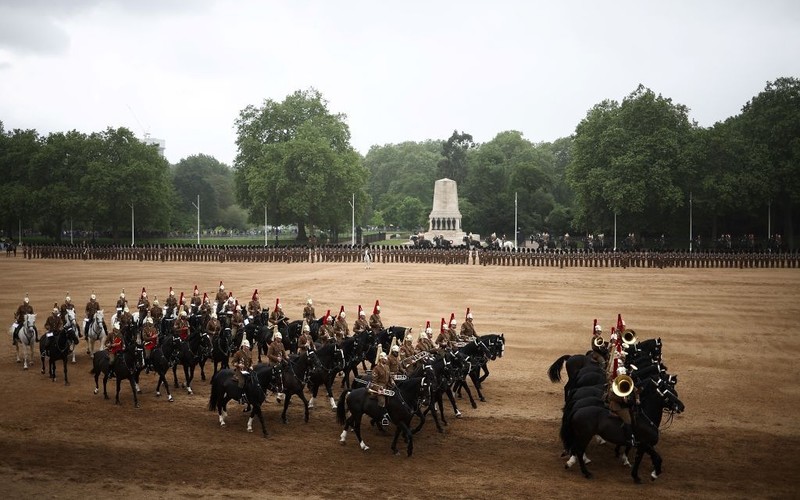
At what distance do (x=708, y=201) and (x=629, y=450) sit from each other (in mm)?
49942

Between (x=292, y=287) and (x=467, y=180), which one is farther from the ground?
(x=467, y=180)

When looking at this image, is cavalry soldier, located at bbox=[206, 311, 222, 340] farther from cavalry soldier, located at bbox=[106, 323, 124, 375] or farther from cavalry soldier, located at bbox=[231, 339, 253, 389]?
cavalry soldier, located at bbox=[231, 339, 253, 389]

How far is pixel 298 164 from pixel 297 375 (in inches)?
2111

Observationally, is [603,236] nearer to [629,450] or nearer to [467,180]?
[467,180]

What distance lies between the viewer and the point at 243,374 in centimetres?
1304

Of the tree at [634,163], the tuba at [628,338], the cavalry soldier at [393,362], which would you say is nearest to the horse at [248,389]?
the cavalry soldier at [393,362]

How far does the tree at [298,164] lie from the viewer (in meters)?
65.9

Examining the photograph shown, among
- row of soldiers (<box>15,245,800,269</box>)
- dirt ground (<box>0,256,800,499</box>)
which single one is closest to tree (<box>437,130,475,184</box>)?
row of soldiers (<box>15,245,800,269</box>)

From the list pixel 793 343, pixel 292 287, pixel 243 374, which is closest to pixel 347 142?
pixel 292 287

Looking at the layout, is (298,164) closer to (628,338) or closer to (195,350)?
(195,350)

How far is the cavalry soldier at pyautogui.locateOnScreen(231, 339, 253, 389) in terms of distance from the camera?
13.1 m

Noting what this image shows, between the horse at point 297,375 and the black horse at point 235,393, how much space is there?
52cm

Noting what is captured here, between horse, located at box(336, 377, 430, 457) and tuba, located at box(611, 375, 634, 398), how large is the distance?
3.47 metres

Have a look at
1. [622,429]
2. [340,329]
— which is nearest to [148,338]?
[340,329]
